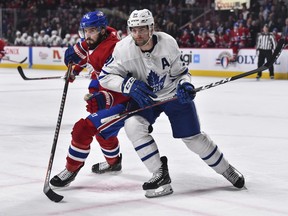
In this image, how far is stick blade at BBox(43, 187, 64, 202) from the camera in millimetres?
3258

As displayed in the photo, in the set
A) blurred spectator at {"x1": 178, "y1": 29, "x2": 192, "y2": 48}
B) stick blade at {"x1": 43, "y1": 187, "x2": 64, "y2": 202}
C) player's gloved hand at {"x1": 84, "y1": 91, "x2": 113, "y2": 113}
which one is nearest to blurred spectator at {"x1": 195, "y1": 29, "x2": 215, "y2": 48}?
blurred spectator at {"x1": 178, "y1": 29, "x2": 192, "y2": 48}

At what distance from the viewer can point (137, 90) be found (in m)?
3.40

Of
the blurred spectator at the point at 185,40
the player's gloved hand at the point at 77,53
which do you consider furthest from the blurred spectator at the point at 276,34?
the player's gloved hand at the point at 77,53

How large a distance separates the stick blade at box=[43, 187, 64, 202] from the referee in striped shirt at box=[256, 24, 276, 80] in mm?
10890

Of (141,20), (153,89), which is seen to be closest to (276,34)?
(153,89)

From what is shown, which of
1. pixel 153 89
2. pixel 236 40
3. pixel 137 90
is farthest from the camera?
pixel 236 40

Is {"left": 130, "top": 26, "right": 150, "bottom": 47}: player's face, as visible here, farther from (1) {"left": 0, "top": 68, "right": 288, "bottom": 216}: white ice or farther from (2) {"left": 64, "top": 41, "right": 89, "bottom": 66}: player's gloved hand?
(2) {"left": 64, "top": 41, "right": 89, "bottom": 66}: player's gloved hand

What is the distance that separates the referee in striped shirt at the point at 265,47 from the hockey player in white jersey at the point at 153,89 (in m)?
10.5

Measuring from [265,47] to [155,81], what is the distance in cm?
1069

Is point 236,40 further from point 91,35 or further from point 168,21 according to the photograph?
point 91,35

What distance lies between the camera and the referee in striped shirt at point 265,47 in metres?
13.8

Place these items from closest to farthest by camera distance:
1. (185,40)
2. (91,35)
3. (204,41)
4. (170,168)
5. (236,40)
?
(91,35), (170,168), (236,40), (204,41), (185,40)

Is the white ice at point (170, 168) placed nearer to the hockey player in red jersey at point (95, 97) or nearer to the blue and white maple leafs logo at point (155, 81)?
the hockey player in red jersey at point (95, 97)

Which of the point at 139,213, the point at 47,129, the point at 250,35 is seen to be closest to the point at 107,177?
the point at 139,213
